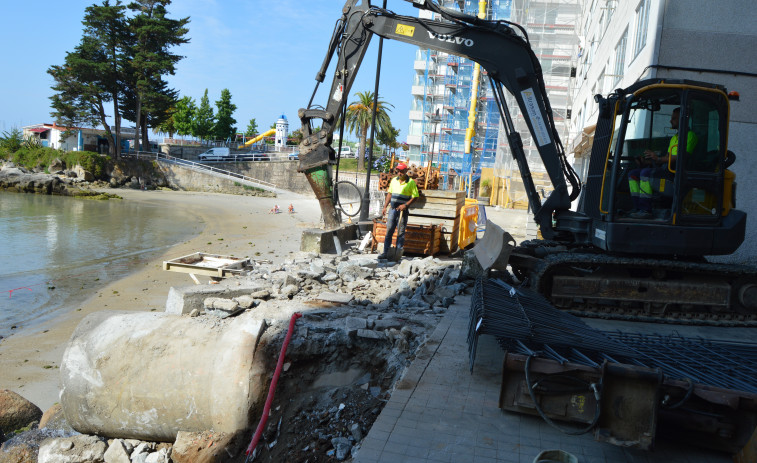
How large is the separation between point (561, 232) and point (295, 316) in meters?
4.71

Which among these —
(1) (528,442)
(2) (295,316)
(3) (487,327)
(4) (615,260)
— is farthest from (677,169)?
(2) (295,316)

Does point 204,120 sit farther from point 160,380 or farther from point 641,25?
point 160,380

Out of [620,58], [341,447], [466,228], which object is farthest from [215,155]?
[341,447]

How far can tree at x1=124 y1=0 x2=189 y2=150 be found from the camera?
160ft

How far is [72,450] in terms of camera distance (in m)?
5.03

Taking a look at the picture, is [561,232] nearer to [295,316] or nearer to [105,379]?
[295,316]

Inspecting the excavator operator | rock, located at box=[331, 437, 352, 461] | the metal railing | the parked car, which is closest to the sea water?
rock, located at box=[331, 437, 352, 461]

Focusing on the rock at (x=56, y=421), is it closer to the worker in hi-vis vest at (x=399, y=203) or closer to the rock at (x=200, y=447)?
the rock at (x=200, y=447)

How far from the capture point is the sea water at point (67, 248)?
464 inches

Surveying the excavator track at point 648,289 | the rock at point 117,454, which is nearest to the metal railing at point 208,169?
the excavator track at point 648,289

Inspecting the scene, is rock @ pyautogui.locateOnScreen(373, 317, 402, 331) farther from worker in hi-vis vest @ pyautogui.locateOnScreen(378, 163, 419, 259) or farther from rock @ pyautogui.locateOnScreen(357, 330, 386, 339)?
worker in hi-vis vest @ pyautogui.locateOnScreen(378, 163, 419, 259)

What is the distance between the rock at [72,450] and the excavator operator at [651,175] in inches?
258

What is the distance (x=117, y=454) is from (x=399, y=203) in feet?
22.7

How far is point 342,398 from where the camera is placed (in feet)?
15.9
